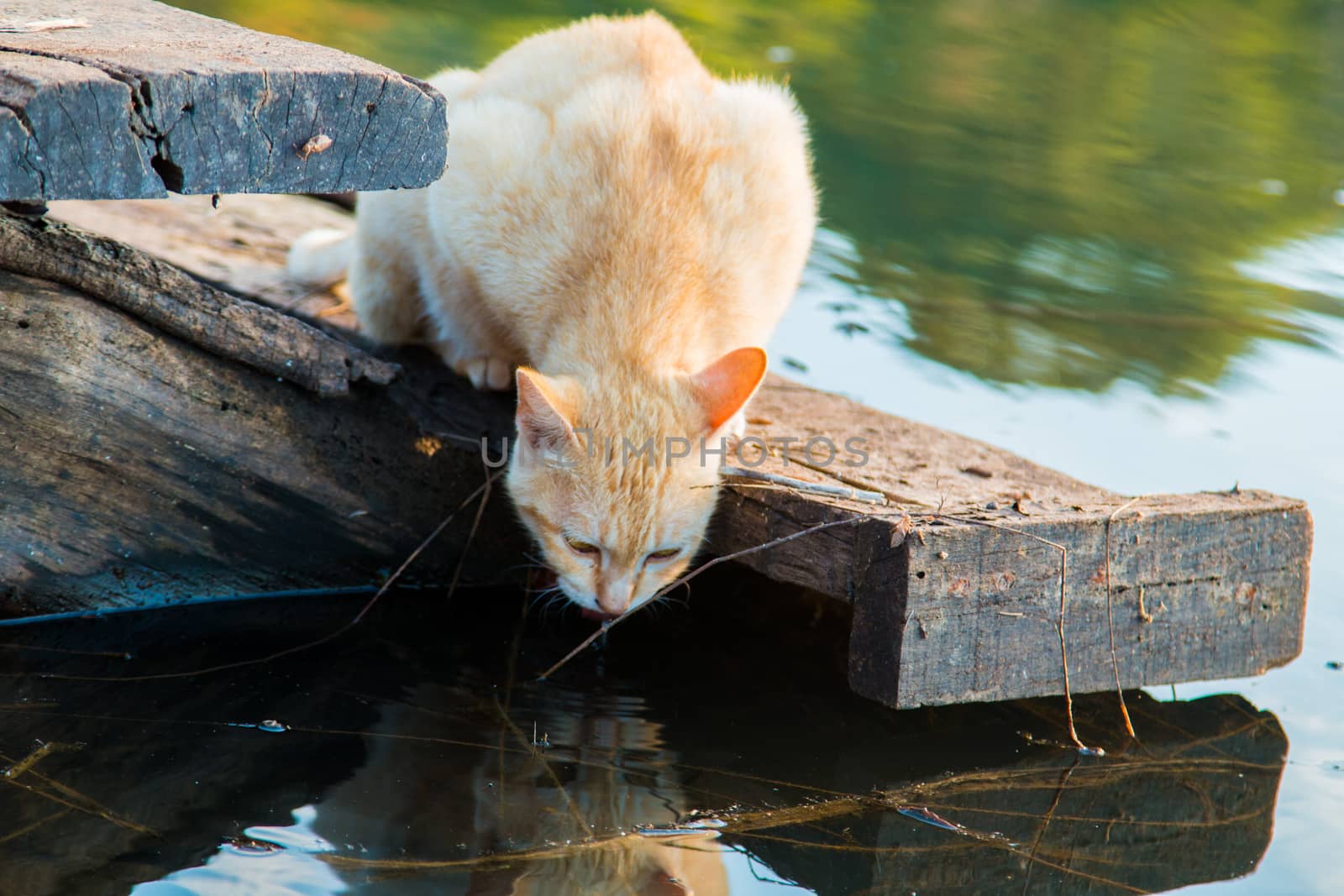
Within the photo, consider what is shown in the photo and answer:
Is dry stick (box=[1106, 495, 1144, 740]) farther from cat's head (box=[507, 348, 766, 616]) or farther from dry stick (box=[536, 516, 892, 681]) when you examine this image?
cat's head (box=[507, 348, 766, 616])

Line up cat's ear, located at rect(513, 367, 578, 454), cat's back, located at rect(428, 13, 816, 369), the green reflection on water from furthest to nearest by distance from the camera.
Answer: the green reflection on water < cat's back, located at rect(428, 13, 816, 369) < cat's ear, located at rect(513, 367, 578, 454)

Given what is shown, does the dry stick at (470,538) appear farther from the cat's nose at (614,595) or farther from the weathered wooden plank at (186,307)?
the cat's nose at (614,595)

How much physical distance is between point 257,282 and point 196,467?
0.99 meters

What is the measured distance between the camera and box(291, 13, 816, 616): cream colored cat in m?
2.69

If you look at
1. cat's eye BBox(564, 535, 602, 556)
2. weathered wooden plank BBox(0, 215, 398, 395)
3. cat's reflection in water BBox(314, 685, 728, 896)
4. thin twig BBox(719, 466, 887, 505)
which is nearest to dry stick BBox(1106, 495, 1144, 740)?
thin twig BBox(719, 466, 887, 505)

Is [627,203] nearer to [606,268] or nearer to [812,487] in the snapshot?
[606,268]

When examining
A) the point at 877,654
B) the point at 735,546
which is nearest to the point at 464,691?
the point at 735,546

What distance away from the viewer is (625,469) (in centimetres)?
267

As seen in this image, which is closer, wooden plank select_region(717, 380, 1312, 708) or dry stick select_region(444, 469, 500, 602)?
wooden plank select_region(717, 380, 1312, 708)

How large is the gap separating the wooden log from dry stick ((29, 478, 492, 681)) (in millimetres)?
46

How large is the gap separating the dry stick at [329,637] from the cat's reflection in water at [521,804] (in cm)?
34

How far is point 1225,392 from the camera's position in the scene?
5.03 m

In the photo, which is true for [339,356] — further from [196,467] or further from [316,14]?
[316,14]

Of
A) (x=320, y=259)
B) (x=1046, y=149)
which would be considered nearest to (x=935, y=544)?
(x=320, y=259)
